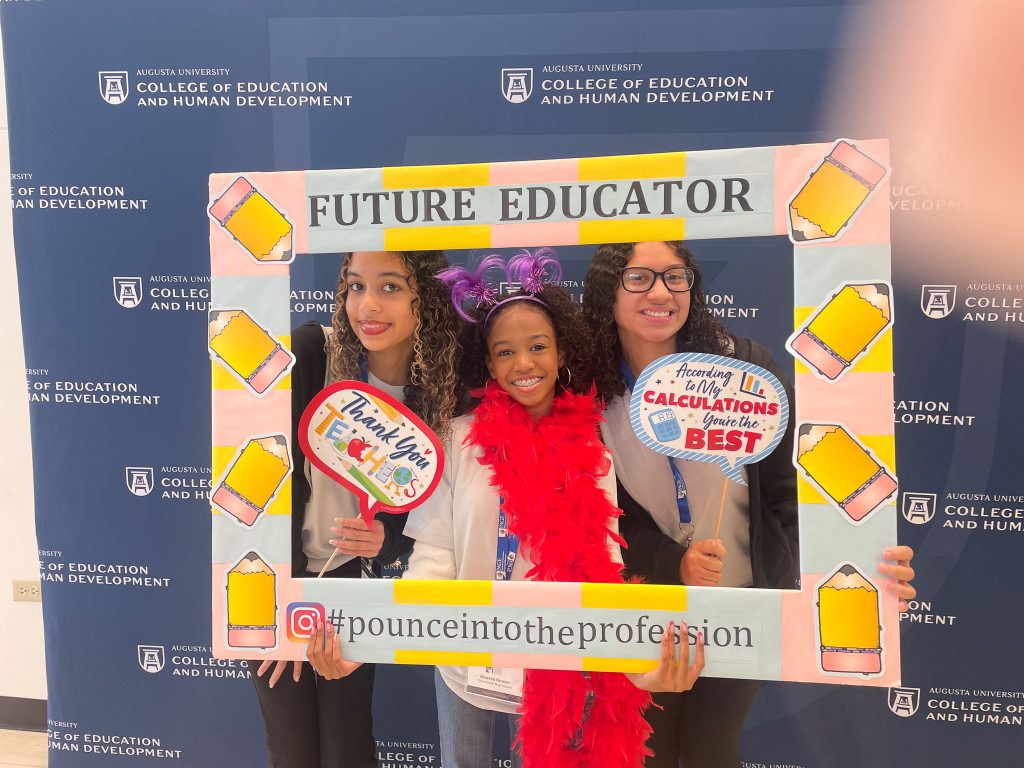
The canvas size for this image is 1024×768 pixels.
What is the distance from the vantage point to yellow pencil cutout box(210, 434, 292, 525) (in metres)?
1.44

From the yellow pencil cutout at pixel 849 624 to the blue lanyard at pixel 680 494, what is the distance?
272 mm

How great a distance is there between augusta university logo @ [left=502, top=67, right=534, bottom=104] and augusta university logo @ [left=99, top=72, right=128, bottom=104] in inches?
48.5

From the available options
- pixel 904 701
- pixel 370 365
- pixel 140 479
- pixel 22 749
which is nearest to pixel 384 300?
pixel 370 365

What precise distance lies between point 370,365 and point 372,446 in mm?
186

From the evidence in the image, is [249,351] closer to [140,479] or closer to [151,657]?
[140,479]

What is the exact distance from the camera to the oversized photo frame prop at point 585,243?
1.29m

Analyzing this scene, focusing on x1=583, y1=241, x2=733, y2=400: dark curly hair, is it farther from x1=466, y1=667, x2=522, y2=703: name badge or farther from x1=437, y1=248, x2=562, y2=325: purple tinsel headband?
x1=466, y1=667, x2=522, y2=703: name badge

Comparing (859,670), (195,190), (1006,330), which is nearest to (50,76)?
(195,190)

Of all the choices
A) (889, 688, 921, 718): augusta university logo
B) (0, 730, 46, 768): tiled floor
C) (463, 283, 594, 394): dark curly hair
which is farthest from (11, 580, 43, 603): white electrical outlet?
(889, 688, 921, 718): augusta university logo

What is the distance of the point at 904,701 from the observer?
2.14 metres

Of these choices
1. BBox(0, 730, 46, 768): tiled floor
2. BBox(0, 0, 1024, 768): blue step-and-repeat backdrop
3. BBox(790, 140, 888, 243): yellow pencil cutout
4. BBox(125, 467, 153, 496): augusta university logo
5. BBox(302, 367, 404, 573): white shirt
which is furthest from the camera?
BBox(0, 730, 46, 768): tiled floor

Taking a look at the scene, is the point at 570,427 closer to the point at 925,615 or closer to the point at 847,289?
the point at 847,289

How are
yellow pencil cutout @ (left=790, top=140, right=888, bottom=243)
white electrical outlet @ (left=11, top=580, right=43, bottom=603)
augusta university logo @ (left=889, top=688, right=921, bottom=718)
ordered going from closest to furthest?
yellow pencil cutout @ (left=790, top=140, right=888, bottom=243) < augusta university logo @ (left=889, top=688, right=921, bottom=718) < white electrical outlet @ (left=11, top=580, right=43, bottom=603)

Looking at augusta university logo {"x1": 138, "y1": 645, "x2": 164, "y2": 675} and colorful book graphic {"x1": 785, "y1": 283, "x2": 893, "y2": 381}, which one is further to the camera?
augusta university logo {"x1": 138, "y1": 645, "x2": 164, "y2": 675}
